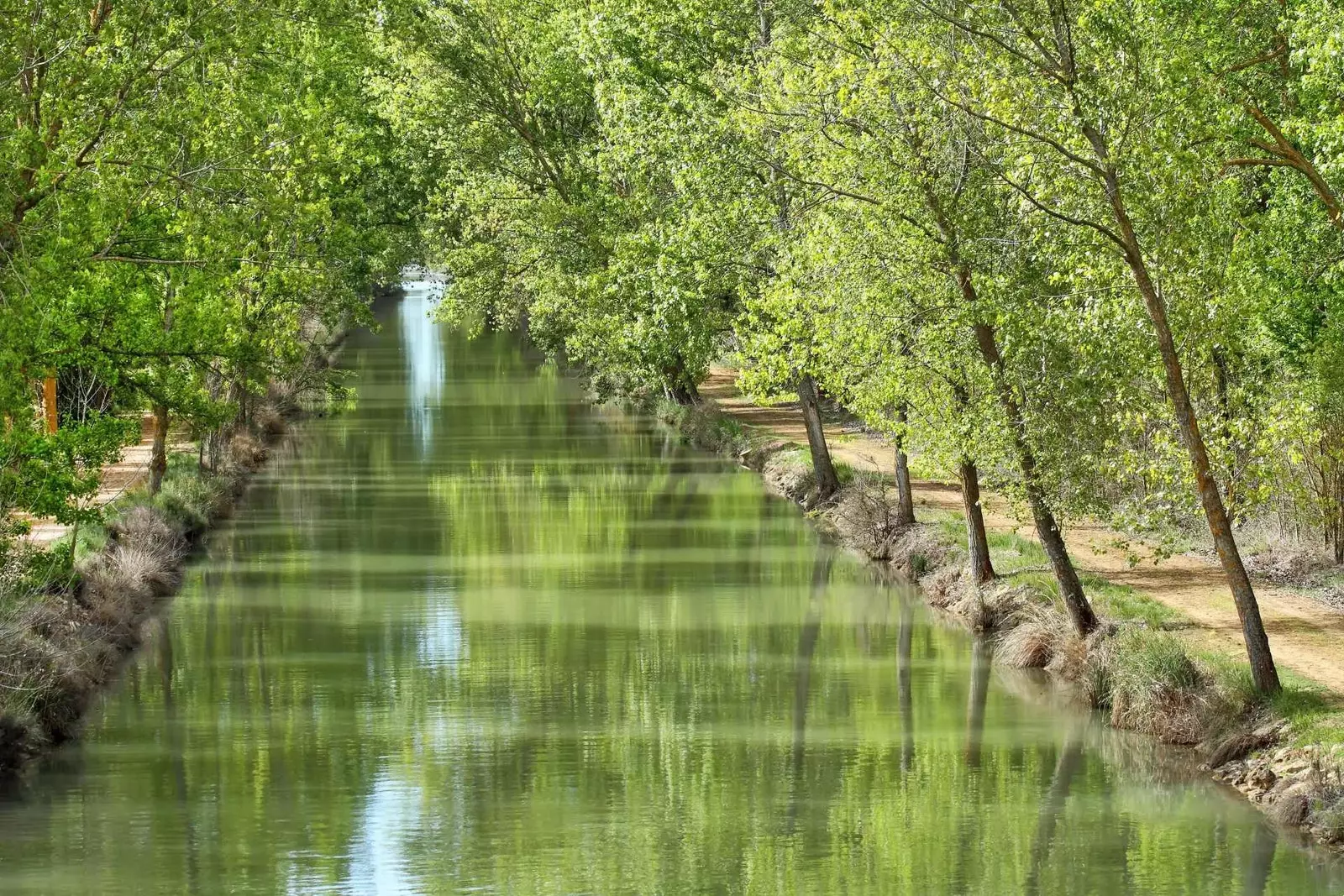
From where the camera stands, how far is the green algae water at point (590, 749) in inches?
742

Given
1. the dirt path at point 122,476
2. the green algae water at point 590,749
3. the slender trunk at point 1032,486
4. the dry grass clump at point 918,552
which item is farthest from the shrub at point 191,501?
the slender trunk at point 1032,486

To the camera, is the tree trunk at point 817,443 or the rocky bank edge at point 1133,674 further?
the tree trunk at point 817,443

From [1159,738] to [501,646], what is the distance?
10.2 m

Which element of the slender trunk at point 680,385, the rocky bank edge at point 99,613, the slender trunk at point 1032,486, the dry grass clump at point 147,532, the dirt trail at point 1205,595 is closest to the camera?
the rocky bank edge at point 99,613

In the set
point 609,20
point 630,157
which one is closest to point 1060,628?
point 630,157

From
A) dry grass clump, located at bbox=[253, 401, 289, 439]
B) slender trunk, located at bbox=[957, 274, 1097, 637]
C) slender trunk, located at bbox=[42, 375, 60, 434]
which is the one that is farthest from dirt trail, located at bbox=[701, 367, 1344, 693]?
dry grass clump, located at bbox=[253, 401, 289, 439]

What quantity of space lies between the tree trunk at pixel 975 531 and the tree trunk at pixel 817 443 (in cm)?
966

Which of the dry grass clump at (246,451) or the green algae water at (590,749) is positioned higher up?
the dry grass clump at (246,451)

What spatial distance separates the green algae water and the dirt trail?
2.39m

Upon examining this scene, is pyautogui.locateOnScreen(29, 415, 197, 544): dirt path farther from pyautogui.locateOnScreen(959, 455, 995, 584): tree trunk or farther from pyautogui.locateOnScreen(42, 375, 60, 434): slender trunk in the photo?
pyautogui.locateOnScreen(959, 455, 995, 584): tree trunk

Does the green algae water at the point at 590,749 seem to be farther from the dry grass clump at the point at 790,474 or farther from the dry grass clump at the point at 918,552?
the dry grass clump at the point at 790,474

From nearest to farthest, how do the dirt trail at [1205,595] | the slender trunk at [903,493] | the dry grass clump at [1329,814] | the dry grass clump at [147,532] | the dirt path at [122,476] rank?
the dry grass clump at [1329,814] → the dirt trail at [1205,595] → the dry grass clump at [147,532] → the dirt path at [122,476] → the slender trunk at [903,493]

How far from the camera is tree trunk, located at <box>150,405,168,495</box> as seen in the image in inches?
1467

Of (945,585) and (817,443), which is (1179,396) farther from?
(817,443)
